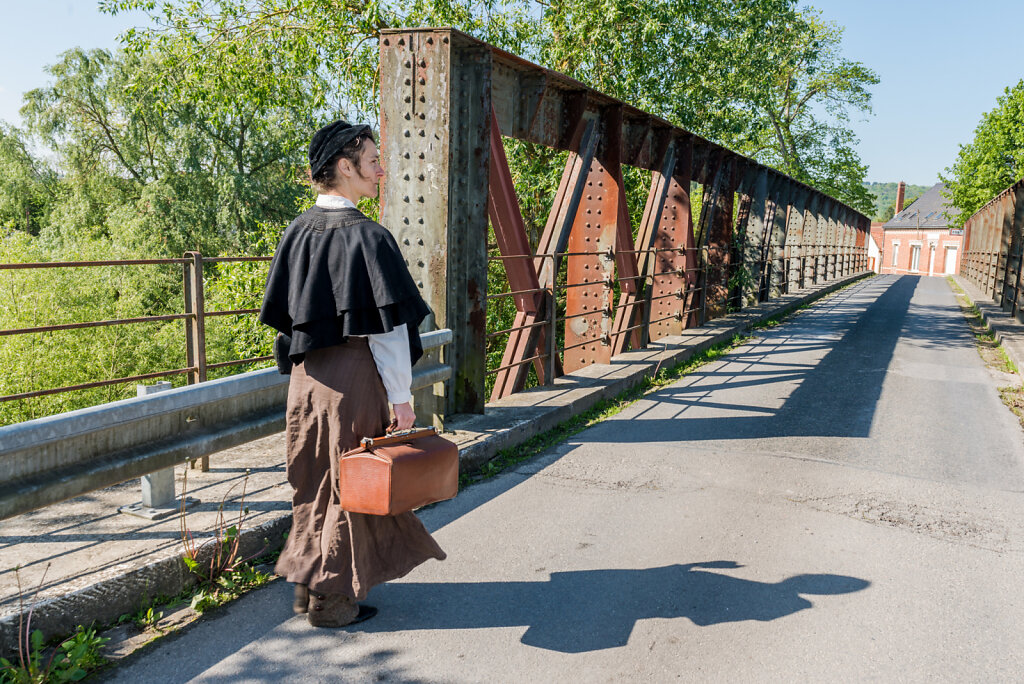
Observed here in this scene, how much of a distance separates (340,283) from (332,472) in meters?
0.74

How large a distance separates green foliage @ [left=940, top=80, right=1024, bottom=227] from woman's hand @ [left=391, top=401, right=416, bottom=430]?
35396mm

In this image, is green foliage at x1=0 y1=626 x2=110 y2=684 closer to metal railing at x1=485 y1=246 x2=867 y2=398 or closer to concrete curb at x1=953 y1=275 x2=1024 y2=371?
metal railing at x1=485 y1=246 x2=867 y2=398

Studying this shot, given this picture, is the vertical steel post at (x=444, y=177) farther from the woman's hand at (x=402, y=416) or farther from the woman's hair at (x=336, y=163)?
the woman's hair at (x=336, y=163)

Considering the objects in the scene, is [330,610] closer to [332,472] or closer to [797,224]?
[332,472]

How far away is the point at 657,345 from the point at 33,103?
26.8 m

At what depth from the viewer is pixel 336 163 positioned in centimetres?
315

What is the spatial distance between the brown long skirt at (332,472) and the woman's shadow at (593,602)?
272mm

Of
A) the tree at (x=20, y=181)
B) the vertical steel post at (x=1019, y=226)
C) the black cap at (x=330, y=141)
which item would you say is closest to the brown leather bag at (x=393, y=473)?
the black cap at (x=330, y=141)

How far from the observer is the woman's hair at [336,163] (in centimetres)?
315

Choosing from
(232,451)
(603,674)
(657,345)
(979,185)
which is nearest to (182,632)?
(603,674)

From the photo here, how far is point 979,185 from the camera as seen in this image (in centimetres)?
3816

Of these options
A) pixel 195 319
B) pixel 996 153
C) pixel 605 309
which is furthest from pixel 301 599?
pixel 996 153

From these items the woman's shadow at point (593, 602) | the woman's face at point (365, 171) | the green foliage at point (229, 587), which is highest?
the woman's face at point (365, 171)

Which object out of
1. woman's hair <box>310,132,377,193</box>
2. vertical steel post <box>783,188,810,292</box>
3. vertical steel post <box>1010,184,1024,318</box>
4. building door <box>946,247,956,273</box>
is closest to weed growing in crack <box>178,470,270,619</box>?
woman's hair <box>310,132,377,193</box>
